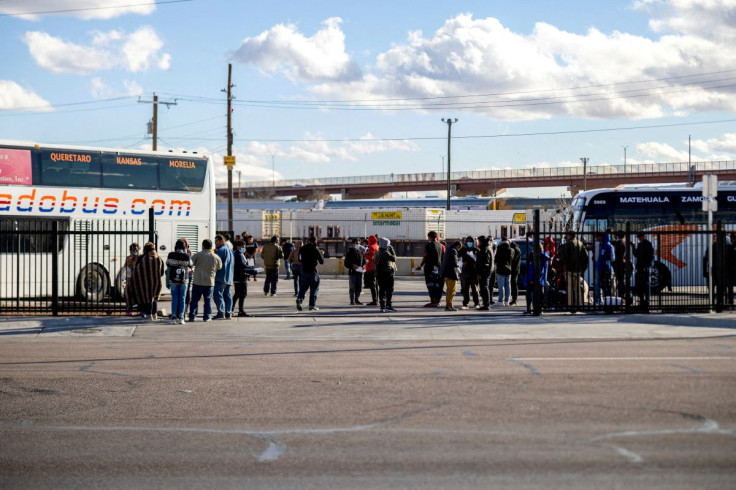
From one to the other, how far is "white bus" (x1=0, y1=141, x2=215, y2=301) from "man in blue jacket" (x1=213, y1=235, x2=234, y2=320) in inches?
106

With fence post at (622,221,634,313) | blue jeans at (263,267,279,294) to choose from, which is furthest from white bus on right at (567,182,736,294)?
blue jeans at (263,267,279,294)

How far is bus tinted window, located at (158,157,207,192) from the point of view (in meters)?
23.1

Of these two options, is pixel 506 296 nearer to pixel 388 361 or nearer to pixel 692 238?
pixel 692 238

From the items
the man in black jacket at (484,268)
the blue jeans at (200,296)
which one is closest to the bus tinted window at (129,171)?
the blue jeans at (200,296)

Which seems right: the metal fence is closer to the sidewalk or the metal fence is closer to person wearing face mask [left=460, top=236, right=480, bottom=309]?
the sidewalk

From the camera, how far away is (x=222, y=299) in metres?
18.2

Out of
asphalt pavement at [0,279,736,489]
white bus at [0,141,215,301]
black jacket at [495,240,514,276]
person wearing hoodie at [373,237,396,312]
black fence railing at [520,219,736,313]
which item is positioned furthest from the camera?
white bus at [0,141,215,301]

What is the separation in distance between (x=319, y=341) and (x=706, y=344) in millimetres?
6156

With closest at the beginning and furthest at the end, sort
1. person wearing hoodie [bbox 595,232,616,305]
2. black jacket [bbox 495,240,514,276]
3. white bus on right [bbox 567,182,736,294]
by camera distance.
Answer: person wearing hoodie [bbox 595,232,616,305] → black jacket [bbox 495,240,514,276] → white bus on right [bbox 567,182,736,294]

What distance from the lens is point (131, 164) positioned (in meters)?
22.6

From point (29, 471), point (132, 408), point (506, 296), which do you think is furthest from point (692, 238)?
point (29, 471)

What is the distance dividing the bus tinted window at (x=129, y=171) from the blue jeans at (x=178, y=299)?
20.9ft

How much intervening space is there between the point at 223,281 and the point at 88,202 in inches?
244

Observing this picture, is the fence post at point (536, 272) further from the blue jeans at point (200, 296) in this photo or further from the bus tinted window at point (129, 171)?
the bus tinted window at point (129, 171)
